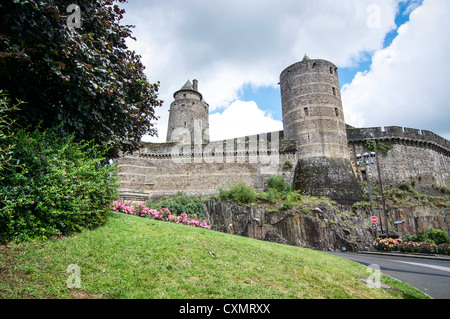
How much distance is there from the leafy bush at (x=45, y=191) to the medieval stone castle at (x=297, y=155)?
19554mm

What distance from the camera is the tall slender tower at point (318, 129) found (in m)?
24.0

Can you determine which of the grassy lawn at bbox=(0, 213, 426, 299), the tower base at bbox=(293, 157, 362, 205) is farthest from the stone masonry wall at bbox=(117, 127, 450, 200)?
the grassy lawn at bbox=(0, 213, 426, 299)

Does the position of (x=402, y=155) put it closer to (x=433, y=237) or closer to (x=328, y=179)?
(x=328, y=179)

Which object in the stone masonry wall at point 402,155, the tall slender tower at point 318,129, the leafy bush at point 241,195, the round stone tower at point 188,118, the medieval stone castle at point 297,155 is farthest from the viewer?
the round stone tower at point 188,118

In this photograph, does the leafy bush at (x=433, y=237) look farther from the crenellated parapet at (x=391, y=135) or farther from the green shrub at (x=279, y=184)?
the crenellated parapet at (x=391, y=135)

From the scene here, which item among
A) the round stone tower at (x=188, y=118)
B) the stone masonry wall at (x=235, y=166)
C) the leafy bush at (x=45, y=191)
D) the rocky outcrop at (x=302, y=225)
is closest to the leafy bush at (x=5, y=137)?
the leafy bush at (x=45, y=191)

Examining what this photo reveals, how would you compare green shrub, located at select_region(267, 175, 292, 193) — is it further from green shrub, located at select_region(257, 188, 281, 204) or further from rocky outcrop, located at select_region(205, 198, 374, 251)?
rocky outcrop, located at select_region(205, 198, 374, 251)

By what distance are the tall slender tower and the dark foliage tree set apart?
63.5 feet

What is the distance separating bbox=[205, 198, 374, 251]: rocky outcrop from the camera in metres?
19.0

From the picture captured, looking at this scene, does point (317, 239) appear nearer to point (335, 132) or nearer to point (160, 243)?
point (335, 132)

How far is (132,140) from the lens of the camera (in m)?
8.77

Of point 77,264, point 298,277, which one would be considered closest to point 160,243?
point 77,264

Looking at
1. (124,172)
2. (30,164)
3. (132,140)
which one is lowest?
(30,164)

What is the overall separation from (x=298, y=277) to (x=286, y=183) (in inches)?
812
